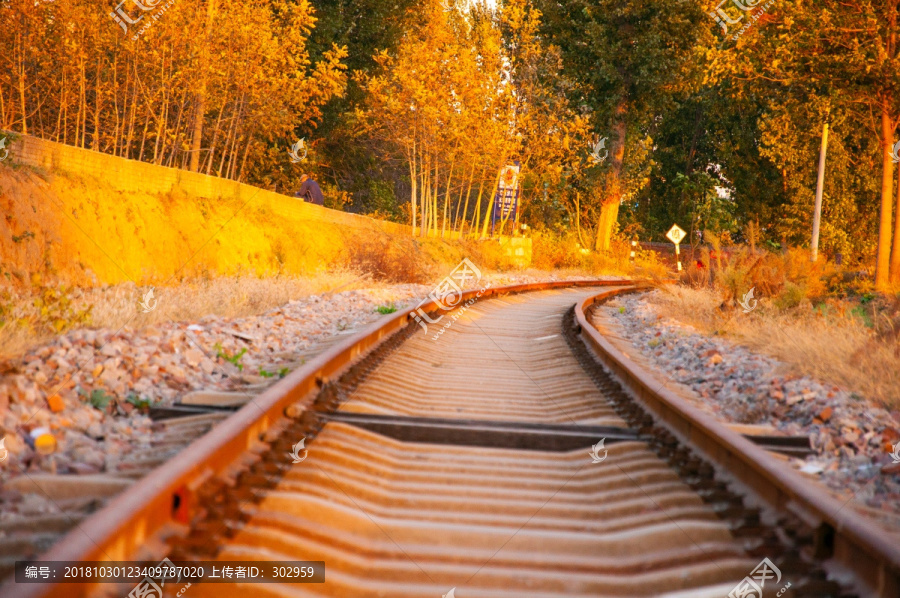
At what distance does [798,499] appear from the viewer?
2.97 meters

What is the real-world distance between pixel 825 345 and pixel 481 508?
4874 millimetres

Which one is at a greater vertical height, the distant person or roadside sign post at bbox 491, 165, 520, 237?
roadside sign post at bbox 491, 165, 520, 237

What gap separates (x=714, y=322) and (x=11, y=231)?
371 inches

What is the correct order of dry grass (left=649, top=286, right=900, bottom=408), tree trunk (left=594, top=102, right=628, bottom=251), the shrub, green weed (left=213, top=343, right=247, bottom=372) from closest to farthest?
dry grass (left=649, top=286, right=900, bottom=408), green weed (left=213, top=343, right=247, bottom=372), the shrub, tree trunk (left=594, top=102, right=628, bottom=251)

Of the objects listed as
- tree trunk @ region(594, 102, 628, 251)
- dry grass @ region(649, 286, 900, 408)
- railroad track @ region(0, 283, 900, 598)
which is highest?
tree trunk @ region(594, 102, 628, 251)

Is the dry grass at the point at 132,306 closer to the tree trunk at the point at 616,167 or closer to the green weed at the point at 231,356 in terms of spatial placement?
the green weed at the point at 231,356

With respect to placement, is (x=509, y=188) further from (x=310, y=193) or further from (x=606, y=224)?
(x=310, y=193)

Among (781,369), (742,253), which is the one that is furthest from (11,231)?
(742,253)

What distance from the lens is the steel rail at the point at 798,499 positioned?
240 cm

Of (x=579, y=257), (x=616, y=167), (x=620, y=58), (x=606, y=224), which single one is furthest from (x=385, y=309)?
(x=606, y=224)

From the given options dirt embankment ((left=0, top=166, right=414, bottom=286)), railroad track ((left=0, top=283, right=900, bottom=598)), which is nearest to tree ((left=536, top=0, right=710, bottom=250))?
dirt embankment ((left=0, top=166, right=414, bottom=286))

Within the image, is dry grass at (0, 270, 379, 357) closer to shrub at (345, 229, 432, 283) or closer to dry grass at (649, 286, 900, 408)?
shrub at (345, 229, 432, 283)

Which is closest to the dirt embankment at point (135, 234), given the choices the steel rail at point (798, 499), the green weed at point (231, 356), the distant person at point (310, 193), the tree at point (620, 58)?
the distant person at point (310, 193)

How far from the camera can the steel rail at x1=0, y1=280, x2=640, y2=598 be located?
6.97 ft
